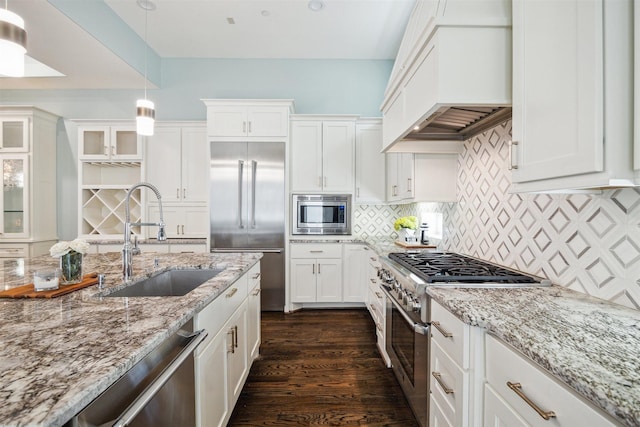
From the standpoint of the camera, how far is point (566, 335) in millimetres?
857

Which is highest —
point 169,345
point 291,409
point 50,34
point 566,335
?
point 50,34

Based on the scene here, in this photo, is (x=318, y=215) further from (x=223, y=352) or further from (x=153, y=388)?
(x=153, y=388)

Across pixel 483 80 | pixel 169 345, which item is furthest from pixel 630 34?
pixel 169 345

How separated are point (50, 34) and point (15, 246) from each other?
2.68 m

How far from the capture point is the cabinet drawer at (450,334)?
1.09 metres

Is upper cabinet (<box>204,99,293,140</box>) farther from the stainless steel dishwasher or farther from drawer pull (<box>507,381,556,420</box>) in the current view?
drawer pull (<box>507,381,556,420</box>)

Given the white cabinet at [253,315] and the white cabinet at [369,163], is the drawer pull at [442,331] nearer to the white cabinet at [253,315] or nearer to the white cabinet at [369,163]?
the white cabinet at [253,315]

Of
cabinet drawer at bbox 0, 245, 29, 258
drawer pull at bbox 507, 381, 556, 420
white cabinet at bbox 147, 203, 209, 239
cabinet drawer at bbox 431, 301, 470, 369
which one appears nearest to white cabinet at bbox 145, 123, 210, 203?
white cabinet at bbox 147, 203, 209, 239

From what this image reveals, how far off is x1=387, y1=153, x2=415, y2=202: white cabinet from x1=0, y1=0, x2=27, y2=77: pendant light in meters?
2.49

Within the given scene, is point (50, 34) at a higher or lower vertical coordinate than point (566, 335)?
higher

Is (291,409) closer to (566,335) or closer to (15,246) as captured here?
(566,335)

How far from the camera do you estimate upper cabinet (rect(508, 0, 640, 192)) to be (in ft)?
2.81

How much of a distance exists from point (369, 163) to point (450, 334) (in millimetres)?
2939

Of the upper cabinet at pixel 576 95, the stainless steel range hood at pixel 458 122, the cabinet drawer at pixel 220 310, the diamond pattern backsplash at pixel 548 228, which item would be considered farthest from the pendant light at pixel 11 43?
the diamond pattern backsplash at pixel 548 228
